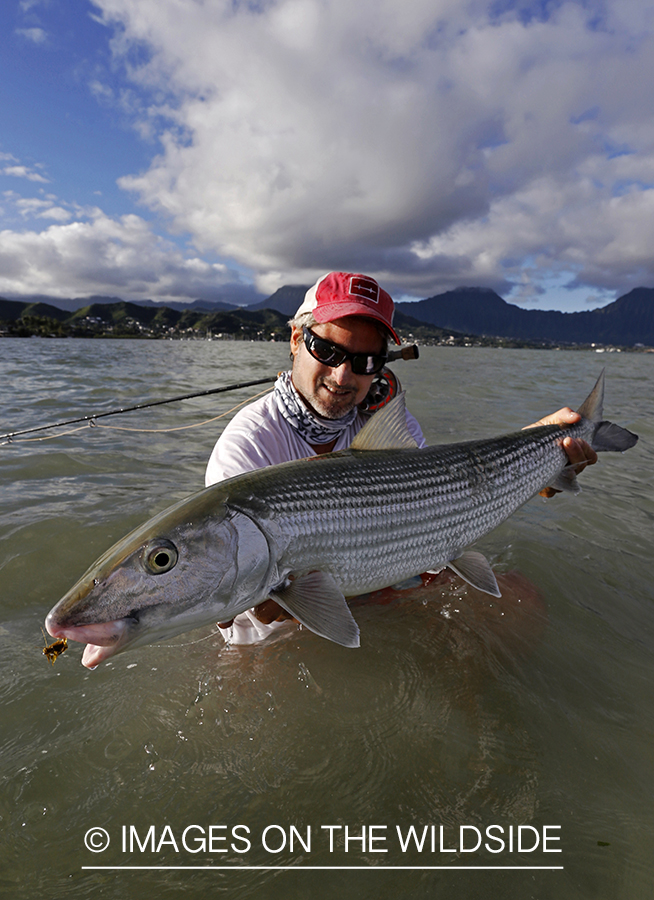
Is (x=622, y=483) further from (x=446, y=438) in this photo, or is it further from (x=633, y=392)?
(x=633, y=392)

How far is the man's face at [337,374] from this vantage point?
4039 millimetres

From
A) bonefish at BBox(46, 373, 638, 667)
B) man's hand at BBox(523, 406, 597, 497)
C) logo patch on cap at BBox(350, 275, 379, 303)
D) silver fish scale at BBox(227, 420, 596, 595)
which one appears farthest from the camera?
man's hand at BBox(523, 406, 597, 497)

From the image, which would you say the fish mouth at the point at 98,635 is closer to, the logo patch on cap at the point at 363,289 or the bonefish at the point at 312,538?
the bonefish at the point at 312,538

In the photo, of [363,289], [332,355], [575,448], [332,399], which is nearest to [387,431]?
[332,399]

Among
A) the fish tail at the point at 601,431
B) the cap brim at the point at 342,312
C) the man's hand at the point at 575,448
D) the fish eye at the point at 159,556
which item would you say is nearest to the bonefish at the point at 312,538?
the fish eye at the point at 159,556

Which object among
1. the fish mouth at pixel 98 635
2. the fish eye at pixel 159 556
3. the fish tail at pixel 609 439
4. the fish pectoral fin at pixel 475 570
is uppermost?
the fish tail at pixel 609 439

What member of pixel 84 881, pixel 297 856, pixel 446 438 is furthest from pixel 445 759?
pixel 446 438

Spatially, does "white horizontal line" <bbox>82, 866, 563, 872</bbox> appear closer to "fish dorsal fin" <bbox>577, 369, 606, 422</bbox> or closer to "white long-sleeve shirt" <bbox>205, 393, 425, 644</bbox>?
"white long-sleeve shirt" <bbox>205, 393, 425, 644</bbox>

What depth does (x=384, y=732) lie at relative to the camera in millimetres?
3215

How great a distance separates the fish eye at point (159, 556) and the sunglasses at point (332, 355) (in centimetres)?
232

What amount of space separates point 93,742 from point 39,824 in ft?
1.80

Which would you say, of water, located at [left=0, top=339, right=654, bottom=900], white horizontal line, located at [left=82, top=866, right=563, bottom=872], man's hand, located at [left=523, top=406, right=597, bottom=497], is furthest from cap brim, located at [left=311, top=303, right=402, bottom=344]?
white horizontal line, located at [left=82, top=866, right=563, bottom=872]

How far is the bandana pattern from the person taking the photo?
4.16 metres

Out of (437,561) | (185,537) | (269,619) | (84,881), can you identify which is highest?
(185,537)
